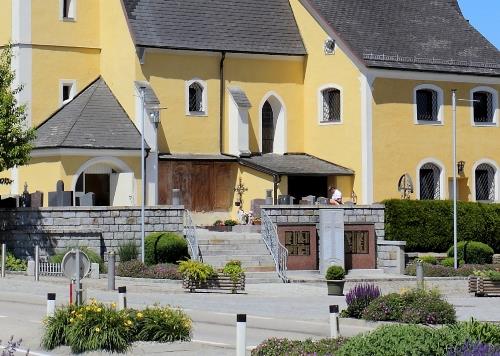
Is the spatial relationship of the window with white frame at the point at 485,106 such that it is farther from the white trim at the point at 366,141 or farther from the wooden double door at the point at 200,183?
the wooden double door at the point at 200,183

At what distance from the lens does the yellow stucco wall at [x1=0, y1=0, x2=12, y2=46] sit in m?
53.2

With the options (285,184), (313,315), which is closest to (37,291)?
(313,315)

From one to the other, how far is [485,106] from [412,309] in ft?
106

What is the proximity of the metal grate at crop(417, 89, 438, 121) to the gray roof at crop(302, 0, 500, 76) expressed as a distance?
3.91ft

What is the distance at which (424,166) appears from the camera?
5478 cm

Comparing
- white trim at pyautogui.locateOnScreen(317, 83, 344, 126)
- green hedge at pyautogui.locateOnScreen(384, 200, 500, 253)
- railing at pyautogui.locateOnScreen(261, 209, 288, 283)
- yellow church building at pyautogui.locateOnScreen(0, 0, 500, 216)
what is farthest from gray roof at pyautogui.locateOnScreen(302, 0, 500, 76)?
railing at pyautogui.locateOnScreen(261, 209, 288, 283)

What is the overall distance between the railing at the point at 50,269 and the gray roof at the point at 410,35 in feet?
57.8

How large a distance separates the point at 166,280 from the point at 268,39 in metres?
20.1

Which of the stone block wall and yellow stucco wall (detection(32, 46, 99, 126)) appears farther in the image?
yellow stucco wall (detection(32, 46, 99, 126))

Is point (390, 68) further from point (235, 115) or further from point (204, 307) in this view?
point (204, 307)

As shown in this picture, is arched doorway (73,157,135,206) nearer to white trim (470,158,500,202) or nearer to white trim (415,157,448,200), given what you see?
white trim (415,157,448,200)

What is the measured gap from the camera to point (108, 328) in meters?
21.0

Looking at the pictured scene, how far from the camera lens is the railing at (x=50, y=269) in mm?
40625

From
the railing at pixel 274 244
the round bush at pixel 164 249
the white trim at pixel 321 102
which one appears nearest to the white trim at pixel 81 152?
the round bush at pixel 164 249
